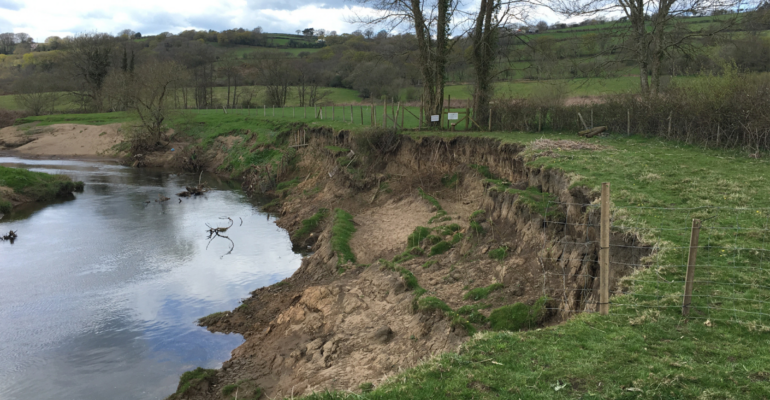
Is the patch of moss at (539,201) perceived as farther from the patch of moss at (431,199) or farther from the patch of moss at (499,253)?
the patch of moss at (431,199)

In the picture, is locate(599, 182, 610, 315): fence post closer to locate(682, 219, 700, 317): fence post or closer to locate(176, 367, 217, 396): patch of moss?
locate(682, 219, 700, 317): fence post

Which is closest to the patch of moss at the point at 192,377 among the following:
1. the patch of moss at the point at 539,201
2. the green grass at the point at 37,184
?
the patch of moss at the point at 539,201

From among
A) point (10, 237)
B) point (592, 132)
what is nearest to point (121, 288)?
point (10, 237)

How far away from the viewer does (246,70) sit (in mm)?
74438

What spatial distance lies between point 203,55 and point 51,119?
26.6 meters

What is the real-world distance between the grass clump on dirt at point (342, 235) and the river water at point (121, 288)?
203 centimetres

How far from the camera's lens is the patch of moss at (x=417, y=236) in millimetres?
16234

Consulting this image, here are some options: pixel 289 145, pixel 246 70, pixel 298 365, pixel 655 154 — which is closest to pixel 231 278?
pixel 298 365

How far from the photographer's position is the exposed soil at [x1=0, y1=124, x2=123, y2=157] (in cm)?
4772

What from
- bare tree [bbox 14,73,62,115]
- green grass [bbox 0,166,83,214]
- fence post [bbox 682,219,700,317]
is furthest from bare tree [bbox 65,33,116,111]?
fence post [bbox 682,219,700,317]

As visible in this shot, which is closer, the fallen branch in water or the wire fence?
the wire fence

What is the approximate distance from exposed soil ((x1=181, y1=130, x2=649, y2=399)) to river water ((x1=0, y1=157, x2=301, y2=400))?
4.21ft

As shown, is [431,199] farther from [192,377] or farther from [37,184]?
[37,184]

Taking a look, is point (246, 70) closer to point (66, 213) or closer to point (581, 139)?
point (66, 213)
